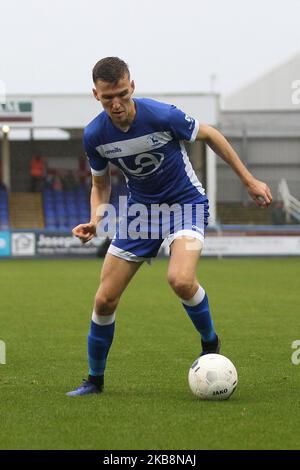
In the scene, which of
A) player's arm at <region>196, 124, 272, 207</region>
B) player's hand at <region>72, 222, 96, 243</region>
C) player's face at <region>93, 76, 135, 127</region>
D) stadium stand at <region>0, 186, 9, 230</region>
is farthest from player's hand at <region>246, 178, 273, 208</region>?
stadium stand at <region>0, 186, 9, 230</region>

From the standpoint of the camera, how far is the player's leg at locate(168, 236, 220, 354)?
6461mm

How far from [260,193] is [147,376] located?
1.96 metres

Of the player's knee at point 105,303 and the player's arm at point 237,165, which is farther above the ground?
the player's arm at point 237,165

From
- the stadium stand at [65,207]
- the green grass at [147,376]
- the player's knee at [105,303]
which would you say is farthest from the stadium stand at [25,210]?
the player's knee at [105,303]

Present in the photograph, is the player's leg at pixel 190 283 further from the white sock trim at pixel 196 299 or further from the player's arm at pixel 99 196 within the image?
the player's arm at pixel 99 196

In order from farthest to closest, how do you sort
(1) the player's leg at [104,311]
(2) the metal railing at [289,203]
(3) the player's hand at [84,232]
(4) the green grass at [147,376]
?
(2) the metal railing at [289,203] → (1) the player's leg at [104,311] → (3) the player's hand at [84,232] → (4) the green grass at [147,376]

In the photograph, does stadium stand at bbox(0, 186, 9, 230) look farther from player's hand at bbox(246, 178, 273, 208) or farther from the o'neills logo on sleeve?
player's hand at bbox(246, 178, 273, 208)

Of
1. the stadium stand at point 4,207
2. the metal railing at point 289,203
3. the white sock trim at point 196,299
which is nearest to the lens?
the white sock trim at point 196,299

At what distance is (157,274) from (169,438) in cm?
1670

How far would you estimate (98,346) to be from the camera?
672 cm

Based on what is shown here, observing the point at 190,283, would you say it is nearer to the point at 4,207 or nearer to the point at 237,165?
the point at 237,165

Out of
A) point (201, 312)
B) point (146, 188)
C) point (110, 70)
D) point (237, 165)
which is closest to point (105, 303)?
point (201, 312)

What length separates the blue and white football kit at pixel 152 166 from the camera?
6508 millimetres

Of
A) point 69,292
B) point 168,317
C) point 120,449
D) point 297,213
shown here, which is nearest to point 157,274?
point 69,292
